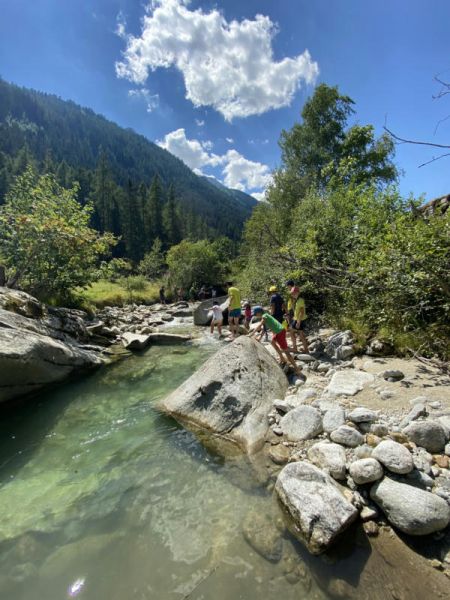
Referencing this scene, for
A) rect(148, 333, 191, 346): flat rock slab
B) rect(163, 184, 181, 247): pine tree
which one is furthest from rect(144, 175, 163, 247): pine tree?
rect(148, 333, 191, 346): flat rock slab

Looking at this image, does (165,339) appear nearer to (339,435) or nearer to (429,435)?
(339,435)

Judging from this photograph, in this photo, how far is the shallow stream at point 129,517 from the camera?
10.2ft

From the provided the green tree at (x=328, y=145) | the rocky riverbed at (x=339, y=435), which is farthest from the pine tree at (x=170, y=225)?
the rocky riverbed at (x=339, y=435)

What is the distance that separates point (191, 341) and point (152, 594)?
38.3 feet

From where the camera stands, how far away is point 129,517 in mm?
3996

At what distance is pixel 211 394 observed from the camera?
654cm

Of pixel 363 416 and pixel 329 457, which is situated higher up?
pixel 363 416

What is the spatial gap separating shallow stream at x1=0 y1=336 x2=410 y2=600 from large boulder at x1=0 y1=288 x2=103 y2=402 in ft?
4.62

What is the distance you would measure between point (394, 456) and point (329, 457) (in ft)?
2.92

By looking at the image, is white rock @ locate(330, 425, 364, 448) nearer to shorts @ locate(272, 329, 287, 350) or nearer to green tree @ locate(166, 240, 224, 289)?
shorts @ locate(272, 329, 287, 350)

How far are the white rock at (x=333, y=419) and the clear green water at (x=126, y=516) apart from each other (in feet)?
5.08

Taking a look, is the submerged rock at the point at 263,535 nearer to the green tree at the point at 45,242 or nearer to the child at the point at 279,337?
the child at the point at 279,337

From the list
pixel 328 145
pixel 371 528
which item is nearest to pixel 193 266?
pixel 328 145

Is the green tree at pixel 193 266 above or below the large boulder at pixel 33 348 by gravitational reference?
above
